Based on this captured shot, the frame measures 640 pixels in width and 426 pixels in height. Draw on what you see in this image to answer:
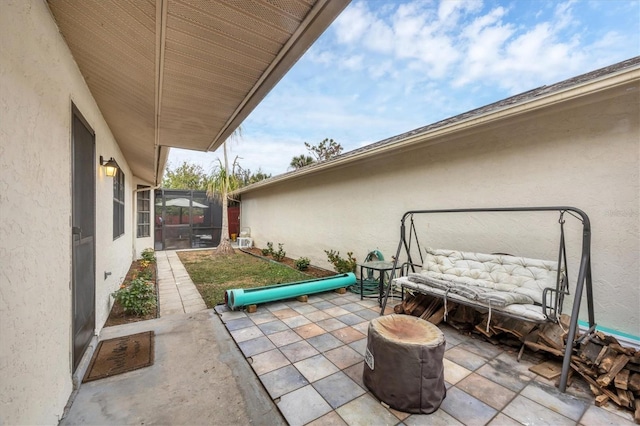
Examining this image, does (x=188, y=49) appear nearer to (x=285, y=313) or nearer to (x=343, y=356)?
(x=343, y=356)

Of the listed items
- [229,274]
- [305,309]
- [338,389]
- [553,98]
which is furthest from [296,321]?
[553,98]

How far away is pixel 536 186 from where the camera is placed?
10.6ft

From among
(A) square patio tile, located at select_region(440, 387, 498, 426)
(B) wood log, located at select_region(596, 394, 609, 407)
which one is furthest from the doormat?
(B) wood log, located at select_region(596, 394, 609, 407)

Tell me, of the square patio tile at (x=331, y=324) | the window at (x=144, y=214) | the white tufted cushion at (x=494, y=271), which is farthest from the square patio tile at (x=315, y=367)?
the window at (x=144, y=214)

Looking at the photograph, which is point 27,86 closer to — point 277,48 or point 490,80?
point 277,48

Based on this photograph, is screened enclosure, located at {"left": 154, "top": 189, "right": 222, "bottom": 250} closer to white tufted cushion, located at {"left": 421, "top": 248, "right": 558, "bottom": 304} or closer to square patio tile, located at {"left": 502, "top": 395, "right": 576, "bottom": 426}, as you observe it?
white tufted cushion, located at {"left": 421, "top": 248, "right": 558, "bottom": 304}

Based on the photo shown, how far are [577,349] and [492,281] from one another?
913 mm

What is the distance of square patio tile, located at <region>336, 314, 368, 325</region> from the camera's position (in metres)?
3.50

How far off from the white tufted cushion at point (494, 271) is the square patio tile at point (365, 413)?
1.70 m

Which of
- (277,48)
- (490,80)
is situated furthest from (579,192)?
(490,80)

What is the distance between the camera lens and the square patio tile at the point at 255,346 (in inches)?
108

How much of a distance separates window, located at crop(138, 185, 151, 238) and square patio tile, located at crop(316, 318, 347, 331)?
334 inches

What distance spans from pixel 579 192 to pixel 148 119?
203 inches

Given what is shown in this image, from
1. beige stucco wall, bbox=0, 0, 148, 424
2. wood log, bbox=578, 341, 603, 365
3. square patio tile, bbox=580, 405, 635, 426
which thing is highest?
beige stucco wall, bbox=0, 0, 148, 424
